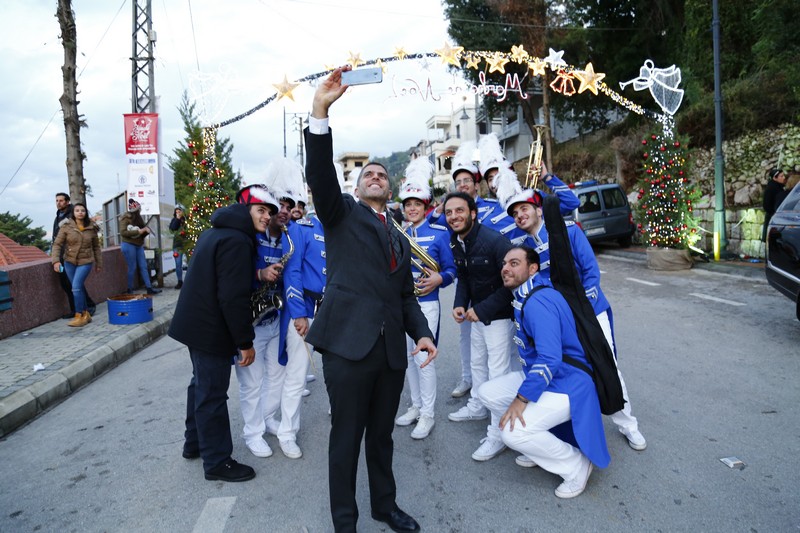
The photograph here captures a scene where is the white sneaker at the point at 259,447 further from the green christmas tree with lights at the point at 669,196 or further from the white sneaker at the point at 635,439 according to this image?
the green christmas tree with lights at the point at 669,196

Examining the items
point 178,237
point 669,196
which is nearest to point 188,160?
point 178,237

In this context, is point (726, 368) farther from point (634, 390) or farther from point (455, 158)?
point (455, 158)

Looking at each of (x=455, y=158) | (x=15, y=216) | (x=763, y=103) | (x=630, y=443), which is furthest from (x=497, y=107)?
(x=630, y=443)

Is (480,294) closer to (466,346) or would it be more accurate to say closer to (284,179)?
(466,346)

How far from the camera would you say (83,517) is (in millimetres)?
3057

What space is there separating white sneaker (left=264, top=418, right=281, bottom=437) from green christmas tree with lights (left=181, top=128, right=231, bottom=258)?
391 inches

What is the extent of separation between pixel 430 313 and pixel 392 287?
1.66 metres

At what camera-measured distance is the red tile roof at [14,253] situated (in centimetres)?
919

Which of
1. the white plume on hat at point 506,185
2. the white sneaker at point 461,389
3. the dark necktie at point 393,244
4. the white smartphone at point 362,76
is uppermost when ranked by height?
the white smartphone at point 362,76

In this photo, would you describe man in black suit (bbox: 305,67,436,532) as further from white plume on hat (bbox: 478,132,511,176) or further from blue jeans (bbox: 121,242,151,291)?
blue jeans (bbox: 121,242,151,291)

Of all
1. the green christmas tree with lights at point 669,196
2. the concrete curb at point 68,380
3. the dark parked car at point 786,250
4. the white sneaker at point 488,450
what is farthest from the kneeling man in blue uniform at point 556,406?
the green christmas tree with lights at point 669,196

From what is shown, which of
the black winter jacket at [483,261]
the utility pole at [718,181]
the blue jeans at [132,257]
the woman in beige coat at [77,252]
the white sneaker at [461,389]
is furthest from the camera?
the utility pole at [718,181]

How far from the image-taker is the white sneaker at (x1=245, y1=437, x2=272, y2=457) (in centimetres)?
381

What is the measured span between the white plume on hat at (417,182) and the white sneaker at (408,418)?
5.87 feet
